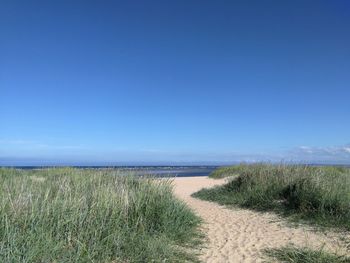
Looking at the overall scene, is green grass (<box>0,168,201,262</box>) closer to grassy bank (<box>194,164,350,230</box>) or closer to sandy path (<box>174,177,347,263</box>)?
sandy path (<box>174,177,347,263</box>)

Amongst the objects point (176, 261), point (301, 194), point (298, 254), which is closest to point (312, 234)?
point (298, 254)

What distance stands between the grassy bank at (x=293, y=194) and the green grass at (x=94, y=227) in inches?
143

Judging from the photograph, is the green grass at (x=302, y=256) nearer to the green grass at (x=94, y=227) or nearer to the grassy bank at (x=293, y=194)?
the green grass at (x=94, y=227)

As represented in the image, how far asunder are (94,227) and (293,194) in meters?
7.80

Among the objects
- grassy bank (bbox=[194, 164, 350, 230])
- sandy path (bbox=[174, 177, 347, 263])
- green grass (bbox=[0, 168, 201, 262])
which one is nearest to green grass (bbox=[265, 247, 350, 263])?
sandy path (bbox=[174, 177, 347, 263])

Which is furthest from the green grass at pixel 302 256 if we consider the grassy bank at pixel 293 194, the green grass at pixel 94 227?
the grassy bank at pixel 293 194

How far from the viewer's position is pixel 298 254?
23.1ft

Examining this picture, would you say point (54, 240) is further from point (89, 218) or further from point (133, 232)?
point (133, 232)

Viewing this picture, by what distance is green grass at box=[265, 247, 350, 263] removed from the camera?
6562mm

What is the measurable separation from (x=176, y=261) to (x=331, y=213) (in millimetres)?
5489

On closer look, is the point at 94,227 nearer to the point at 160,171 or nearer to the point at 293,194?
the point at 293,194

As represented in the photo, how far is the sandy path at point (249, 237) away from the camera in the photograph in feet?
24.7

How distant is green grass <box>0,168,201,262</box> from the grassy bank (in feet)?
11.9

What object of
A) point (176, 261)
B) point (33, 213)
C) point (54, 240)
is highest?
point (33, 213)
